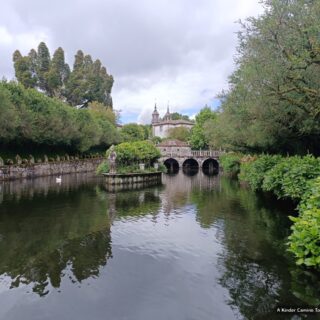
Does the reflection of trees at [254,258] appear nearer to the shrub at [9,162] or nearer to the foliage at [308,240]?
the foliage at [308,240]

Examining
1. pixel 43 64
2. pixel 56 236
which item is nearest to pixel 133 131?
pixel 43 64

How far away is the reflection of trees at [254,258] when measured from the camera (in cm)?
781

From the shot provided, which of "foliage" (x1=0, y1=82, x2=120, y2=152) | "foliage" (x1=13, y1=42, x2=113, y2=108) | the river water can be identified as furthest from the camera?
"foliage" (x1=13, y1=42, x2=113, y2=108)

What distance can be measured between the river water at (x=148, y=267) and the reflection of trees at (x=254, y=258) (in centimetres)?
3

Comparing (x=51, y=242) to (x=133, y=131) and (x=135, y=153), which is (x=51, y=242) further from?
(x=133, y=131)

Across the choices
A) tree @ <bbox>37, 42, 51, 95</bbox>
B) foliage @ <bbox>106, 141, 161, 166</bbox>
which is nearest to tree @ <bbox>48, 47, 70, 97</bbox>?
tree @ <bbox>37, 42, 51, 95</bbox>

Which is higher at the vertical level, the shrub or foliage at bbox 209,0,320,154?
foliage at bbox 209,0,320,154

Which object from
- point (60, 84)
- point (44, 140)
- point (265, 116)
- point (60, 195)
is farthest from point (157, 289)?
point (60, 84)

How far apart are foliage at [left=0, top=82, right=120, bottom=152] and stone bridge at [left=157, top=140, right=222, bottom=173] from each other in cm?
2469

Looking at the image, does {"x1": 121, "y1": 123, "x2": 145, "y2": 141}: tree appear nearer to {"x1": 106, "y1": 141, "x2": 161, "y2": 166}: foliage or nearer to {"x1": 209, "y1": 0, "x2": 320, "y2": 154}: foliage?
{"x1": 106, "y1": 141, "x2": 161, "y2": 166}: foliage

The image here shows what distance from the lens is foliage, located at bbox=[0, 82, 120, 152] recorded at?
35938 mm

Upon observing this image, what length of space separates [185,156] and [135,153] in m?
41.7

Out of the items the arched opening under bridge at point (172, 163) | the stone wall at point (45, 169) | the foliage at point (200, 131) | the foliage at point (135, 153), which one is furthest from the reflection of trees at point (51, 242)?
the foliage at point (200, 131)

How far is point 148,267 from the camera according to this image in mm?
10188
